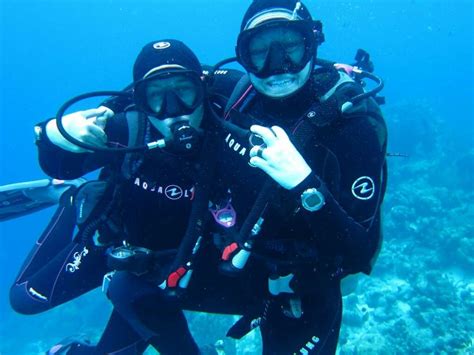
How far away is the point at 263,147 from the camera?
2668 millimetres

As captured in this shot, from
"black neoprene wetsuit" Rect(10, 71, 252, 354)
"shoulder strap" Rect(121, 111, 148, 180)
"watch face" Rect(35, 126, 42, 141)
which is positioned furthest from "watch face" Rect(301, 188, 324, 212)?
"watch face" Rect(35, 126, 42, 141)

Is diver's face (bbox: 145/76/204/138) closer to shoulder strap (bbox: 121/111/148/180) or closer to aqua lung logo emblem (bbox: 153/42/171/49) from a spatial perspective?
shoulder strap (bbox: 121/111/148/180)

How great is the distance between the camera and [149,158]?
151 inches

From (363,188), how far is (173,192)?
188 centimetres

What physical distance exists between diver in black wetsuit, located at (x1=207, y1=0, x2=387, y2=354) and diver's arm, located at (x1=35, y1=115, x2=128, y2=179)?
1096mm

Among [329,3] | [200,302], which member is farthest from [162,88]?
[329,3]

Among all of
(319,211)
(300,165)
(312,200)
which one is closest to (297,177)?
(300,165)

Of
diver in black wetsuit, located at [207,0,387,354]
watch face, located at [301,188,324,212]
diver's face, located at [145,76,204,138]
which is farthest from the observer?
diver's face, located at [145,76,204,138]

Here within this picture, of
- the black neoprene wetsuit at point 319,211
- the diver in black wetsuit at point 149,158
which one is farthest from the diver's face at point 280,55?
the diver in black wetsuit at point 149,158

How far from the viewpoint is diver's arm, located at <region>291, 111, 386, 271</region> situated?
2818 mm

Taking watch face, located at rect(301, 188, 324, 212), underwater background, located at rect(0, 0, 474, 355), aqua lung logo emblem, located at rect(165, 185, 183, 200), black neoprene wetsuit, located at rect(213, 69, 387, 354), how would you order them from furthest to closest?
underwater background, located at rect(0, 0, 474, 355)
aqua lung logo emblem, located at rect(165, 185, 183, 200)
black neoprene wetsuit, located at rect(213, 69, 387, 354)
watch face, located at rect(301, 188, 324, 212)

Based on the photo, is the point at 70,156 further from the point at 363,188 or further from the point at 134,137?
the point at 363,188

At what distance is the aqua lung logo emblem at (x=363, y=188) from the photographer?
2.95 m

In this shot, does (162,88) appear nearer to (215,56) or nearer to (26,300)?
(26,300)
